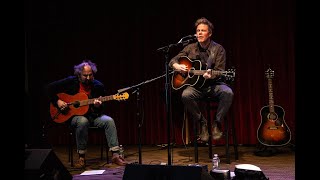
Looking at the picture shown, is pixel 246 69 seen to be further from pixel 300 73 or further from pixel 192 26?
pixel 300 73

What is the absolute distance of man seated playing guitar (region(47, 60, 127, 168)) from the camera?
4.94 m

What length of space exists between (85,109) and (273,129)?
2377 millimetres

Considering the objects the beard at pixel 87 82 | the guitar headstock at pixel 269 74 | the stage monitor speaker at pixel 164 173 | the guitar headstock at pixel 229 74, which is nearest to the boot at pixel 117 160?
the beard at pixel 87 82

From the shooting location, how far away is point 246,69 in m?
6.19

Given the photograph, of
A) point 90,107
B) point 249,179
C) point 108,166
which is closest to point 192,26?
point 90,107

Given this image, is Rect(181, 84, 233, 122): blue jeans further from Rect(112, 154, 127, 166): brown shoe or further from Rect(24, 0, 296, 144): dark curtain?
Rect(24, 0, 296, 144): dark curtain

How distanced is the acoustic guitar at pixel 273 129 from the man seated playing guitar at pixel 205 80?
78cm

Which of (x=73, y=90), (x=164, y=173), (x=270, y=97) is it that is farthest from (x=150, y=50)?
(x=164, y=173)

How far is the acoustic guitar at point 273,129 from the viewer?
521 cm

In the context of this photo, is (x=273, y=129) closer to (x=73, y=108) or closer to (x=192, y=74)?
(x=192, y=74)

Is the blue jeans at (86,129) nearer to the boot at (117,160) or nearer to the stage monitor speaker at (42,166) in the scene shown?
the boot at (117,160)

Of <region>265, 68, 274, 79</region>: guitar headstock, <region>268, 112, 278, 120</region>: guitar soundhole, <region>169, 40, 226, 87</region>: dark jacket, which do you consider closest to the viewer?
<region>169, 40, 226, 87</region>: dark jacket

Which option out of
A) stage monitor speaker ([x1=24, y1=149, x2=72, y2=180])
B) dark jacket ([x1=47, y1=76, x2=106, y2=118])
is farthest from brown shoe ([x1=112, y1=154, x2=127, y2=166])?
stage monitor speaker ([x1=24, y1=149, x2=72, y2=180])

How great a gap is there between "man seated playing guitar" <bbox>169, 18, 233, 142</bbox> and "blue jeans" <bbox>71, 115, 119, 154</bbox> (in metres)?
0.95
